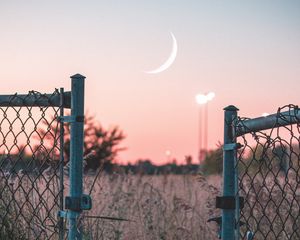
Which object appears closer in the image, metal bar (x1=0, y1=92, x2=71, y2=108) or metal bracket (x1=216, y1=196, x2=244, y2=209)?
metal bracket (x1=216, y1=196, x2=244, y2=209)

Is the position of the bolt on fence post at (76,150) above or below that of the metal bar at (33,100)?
below

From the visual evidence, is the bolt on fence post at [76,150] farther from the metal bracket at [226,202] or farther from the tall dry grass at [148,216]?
the tall dry grass at [148,216]

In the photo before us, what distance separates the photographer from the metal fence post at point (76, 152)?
3.79 metres

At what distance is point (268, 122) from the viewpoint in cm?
381

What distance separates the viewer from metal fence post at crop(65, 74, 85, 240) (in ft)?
12.4

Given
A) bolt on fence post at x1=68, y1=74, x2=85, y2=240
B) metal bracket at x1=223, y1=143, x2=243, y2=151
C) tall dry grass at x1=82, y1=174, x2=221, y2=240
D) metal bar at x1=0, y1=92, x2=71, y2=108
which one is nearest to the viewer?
metal bracket at x1=223, y1=143, x2=243, y2=151

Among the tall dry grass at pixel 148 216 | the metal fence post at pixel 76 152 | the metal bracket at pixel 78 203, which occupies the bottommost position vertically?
the tall dry grass at pixel 148 216

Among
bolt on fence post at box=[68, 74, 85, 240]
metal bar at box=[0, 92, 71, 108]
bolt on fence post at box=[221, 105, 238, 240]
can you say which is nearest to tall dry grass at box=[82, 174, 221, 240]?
metal bar at box=[0, 92, 71, 108]

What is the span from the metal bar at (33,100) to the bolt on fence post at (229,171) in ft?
3.32

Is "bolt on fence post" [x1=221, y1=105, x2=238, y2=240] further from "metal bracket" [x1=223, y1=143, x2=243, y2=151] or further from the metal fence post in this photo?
the metal fence post

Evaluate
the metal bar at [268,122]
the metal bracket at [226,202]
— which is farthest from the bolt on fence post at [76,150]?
the metal bar at [268,122]

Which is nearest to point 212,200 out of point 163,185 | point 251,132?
point 251,132

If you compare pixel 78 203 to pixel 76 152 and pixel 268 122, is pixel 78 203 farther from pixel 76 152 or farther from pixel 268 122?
pixel 268 122

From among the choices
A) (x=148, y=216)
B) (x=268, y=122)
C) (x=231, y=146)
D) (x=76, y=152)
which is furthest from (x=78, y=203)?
(x=148, y=216)
